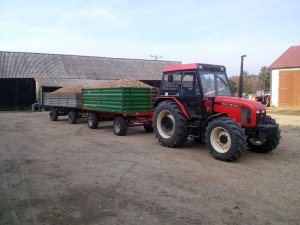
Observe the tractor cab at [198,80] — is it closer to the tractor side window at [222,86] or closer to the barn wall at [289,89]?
the tractor side window at [222,86]

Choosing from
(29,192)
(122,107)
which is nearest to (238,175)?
(29,192)

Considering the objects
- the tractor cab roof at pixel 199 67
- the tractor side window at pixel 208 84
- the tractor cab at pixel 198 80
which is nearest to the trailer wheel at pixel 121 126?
the tractor cab at pixel 198 80

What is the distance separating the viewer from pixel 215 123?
25.9 ft

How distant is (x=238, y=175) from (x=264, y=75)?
56.2m

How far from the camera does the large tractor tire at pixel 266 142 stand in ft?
27.4

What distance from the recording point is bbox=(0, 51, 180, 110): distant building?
27.9m

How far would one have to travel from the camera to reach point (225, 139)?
311 inches

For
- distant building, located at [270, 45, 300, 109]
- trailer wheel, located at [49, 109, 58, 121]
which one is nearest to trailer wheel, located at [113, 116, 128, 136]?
trailer wheel, located at [49, 109, 58, 121]

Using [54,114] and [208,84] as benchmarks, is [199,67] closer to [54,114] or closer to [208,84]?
[208,84]

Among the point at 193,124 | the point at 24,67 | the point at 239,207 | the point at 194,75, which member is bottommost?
the point at 239,207

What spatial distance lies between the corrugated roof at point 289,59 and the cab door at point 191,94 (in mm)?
18751

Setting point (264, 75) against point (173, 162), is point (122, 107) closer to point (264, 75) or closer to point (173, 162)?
point (173, 162)

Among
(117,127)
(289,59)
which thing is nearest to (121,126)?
(117,127)

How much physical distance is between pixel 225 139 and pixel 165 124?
7.51 ft
